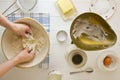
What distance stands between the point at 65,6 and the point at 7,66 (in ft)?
1.51

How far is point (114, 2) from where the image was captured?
142 centimetres

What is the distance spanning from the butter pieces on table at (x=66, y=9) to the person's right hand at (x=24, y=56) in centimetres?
28

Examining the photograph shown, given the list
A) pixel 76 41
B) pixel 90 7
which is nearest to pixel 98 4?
pixel 90 7

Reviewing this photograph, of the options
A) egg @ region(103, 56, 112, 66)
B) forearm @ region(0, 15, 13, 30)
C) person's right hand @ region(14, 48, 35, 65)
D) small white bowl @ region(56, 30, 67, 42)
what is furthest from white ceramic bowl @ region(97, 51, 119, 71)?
forearm @ region(0, 15, 13, 30)

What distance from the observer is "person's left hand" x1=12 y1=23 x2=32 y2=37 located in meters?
1.25

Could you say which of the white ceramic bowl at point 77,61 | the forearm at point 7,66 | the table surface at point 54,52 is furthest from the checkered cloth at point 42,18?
the forearm at point 7,66

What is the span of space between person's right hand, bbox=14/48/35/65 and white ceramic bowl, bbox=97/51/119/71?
0.37 metres

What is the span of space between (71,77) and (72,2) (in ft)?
1.38

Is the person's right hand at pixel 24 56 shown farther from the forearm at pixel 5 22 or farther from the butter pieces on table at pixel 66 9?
the butter pieces on table at pixel 66 9

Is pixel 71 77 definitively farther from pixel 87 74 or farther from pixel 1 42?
pixel 1 42

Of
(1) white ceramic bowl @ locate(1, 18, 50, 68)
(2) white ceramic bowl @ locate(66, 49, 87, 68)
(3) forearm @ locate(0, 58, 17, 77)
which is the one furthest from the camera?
(2) white ceramic bowl @ locate(66, 49, 87, 68)

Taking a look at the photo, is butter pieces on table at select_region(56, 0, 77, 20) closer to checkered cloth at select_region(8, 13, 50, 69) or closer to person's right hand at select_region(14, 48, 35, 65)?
checkered cloth at select_region(8, 13, 50, 69)

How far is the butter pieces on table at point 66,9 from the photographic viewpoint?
4.52 feet

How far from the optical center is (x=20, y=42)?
1.34 metres
